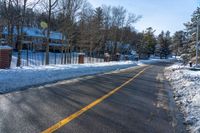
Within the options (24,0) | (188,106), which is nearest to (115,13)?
(24,0)

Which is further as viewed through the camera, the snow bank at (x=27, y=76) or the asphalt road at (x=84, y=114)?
the snow bank at (x=27, y=76)

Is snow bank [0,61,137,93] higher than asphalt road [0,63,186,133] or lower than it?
higher

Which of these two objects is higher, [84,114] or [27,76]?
[27,76]

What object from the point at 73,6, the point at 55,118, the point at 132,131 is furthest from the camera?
the point at 73,6

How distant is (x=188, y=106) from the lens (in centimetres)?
922

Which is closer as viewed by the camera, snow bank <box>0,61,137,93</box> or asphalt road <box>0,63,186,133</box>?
asphalt road <box>0,63,186,133</box>

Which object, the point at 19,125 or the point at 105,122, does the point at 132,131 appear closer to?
the point at 105,122

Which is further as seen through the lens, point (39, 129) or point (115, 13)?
point (115, 13)

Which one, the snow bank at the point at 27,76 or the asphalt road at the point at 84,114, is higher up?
the snow bank at the point at 27,76

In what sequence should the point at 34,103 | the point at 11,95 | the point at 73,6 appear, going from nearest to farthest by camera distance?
the point at 34,103 < the point at 11,95 < the point at 73,6

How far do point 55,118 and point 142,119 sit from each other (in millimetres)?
2192

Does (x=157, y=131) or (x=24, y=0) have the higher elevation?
(x=24, y=0)

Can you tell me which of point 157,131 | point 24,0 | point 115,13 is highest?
point 115,13

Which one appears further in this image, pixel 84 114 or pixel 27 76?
pixel 27 76
